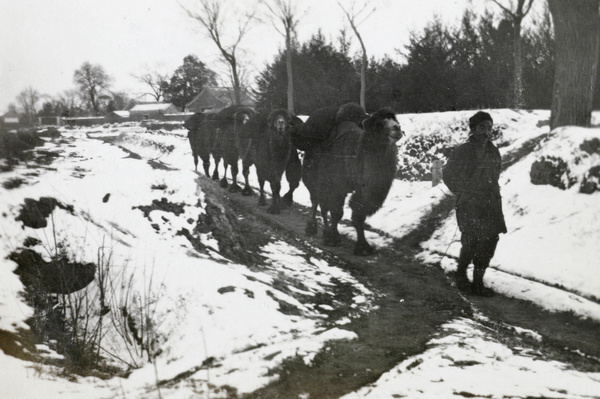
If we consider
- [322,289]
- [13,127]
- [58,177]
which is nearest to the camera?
[13,127]

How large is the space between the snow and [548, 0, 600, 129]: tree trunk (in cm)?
35

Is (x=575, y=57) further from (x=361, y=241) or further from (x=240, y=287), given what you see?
(x=240, y=287)

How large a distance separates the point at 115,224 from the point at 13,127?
1297 millimetres

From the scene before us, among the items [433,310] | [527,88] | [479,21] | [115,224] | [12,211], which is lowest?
[433,310]

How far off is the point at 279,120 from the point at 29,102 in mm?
5689

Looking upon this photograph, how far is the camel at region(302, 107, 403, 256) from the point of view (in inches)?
243

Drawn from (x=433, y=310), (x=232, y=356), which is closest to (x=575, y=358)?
(x=433, y=310)

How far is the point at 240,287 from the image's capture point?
3904mm

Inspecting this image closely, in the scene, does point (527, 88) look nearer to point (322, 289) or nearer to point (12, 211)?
point (322, 289)

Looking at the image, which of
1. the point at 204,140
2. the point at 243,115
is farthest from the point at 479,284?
the point at 204,140

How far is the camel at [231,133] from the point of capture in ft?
33.0

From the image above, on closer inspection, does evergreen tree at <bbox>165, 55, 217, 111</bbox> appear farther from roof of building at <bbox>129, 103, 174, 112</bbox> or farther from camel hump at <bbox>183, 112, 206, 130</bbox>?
camel hump at <bbox>183, 112, 206, 130</bbox>

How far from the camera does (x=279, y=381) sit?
287 centimetres

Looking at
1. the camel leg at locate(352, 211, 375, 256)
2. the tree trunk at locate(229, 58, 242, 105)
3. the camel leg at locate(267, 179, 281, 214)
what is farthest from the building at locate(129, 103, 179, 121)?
the camel leg at locate(352, 211, 375, 256)
